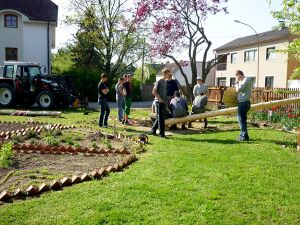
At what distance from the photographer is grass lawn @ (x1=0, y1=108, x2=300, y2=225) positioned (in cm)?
475

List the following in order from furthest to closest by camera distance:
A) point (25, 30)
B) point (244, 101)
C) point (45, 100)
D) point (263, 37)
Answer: point (263, 37) < point (25, 30) < point (45, 100) < point (244, 101)

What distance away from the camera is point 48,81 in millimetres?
21547

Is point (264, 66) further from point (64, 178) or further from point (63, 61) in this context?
point (64, 178)

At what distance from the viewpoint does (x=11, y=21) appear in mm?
33281

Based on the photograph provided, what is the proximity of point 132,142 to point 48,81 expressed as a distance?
12.8 meters

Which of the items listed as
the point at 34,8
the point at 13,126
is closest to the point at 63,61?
the point at 34,8

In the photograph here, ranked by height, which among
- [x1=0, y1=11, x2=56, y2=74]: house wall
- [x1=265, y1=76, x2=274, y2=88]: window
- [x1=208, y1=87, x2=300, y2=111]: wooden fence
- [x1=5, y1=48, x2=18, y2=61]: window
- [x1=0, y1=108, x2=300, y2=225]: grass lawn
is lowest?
[x1=0, y1=108, x2=300, y2=225]: grass lawn

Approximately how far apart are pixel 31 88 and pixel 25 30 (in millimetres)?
13388

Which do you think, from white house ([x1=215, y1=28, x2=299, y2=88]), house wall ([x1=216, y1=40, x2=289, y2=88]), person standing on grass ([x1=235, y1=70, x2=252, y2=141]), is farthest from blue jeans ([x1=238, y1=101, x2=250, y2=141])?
house wall ([x1=216, y1=40, x2=289, y2=88])

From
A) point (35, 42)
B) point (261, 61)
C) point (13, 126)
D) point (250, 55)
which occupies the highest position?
point (250, 55)

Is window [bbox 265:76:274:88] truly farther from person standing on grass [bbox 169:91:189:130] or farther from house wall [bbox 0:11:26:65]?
person standing on grass [bbox 169:91:189:130]

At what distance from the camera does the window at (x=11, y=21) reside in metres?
33.2

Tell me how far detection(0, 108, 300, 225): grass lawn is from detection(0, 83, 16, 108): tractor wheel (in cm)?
1530

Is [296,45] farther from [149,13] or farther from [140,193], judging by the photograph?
[149,13]
